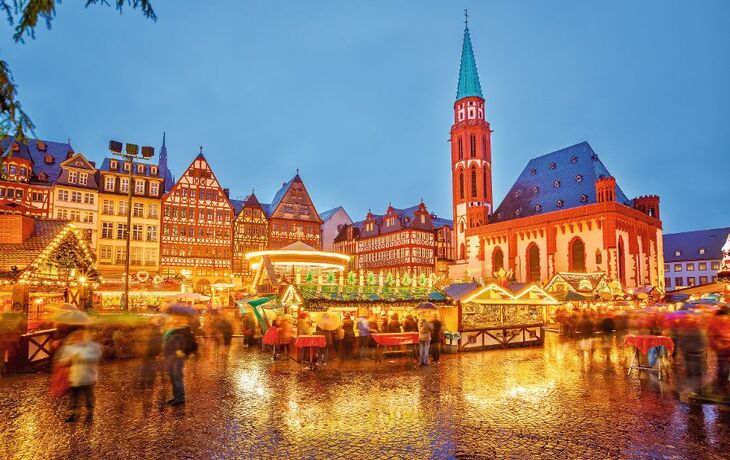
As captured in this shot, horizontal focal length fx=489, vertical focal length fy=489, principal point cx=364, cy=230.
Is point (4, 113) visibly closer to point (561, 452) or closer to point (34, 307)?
point (561, 452)

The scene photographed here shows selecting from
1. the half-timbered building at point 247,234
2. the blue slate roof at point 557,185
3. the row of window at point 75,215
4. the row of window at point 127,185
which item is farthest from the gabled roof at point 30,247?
the blue slate roof at point 557,185

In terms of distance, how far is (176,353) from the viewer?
31.3 feet

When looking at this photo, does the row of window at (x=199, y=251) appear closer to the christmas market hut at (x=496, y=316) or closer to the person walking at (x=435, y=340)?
the christmas market hut at (x=496, y=316)

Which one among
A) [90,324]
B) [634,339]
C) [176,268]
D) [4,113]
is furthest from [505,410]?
[176,268]

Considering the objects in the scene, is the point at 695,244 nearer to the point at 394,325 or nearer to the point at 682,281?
the point at 682,281

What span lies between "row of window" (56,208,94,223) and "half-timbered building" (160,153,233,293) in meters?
6.84

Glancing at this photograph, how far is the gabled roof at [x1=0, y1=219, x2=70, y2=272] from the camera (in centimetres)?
1612

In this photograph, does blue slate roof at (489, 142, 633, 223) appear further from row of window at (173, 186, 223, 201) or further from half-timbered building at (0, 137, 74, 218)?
half-timbered building at (0, 137, 74, 218)

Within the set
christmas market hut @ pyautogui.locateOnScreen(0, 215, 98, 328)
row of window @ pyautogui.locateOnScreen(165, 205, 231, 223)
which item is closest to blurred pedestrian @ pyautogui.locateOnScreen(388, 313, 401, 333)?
christmas market hut @ pyautogui.locateOnScreen(0, 215, 98, 328)

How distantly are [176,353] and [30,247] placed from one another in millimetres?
11210

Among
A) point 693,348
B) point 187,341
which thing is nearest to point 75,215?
point 187,341

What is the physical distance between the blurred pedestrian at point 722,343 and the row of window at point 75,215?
49826 millimetres

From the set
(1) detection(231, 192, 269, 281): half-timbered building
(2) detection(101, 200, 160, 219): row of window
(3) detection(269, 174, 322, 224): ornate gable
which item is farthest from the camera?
(3) detection(269, 174, 322, 224): ornate gable

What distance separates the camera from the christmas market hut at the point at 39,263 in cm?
1619
